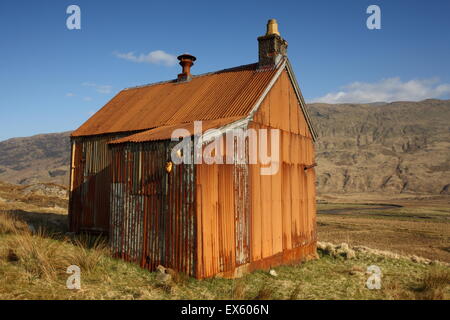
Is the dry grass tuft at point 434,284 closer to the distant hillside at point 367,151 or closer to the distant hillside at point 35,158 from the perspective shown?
the distant hillside at point 367,151

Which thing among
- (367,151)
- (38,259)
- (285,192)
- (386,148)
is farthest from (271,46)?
(386,148)

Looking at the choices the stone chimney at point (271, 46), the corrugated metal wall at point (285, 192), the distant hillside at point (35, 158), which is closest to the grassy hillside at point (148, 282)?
the corrugated metal wall at point (285, 192)

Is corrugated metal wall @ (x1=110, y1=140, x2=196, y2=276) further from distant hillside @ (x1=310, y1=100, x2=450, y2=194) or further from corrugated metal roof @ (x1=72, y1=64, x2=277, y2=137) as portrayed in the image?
distant hillside @ (x1=310, y1=100, x2=450, y2=194)

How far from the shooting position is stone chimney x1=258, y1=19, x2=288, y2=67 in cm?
1338

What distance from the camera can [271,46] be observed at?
13523 mm

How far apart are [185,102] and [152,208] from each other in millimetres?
5212

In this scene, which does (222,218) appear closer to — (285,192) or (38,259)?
(285,192)

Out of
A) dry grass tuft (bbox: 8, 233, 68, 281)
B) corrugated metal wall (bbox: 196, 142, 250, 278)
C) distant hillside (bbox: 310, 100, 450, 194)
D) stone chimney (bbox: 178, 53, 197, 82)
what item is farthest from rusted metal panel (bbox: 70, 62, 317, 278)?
distant hillside (bbox: 310, 100, 450, 194)

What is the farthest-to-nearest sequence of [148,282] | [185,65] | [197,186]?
[185,65], [197,186], [148,282]

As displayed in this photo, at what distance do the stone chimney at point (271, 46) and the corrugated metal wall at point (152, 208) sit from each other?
5983 millimetres

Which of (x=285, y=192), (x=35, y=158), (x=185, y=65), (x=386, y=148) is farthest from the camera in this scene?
(x=35, y=158)

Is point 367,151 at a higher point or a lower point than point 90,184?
higher

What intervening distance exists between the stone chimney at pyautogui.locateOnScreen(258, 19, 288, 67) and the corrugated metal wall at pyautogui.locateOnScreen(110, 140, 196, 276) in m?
5.98
